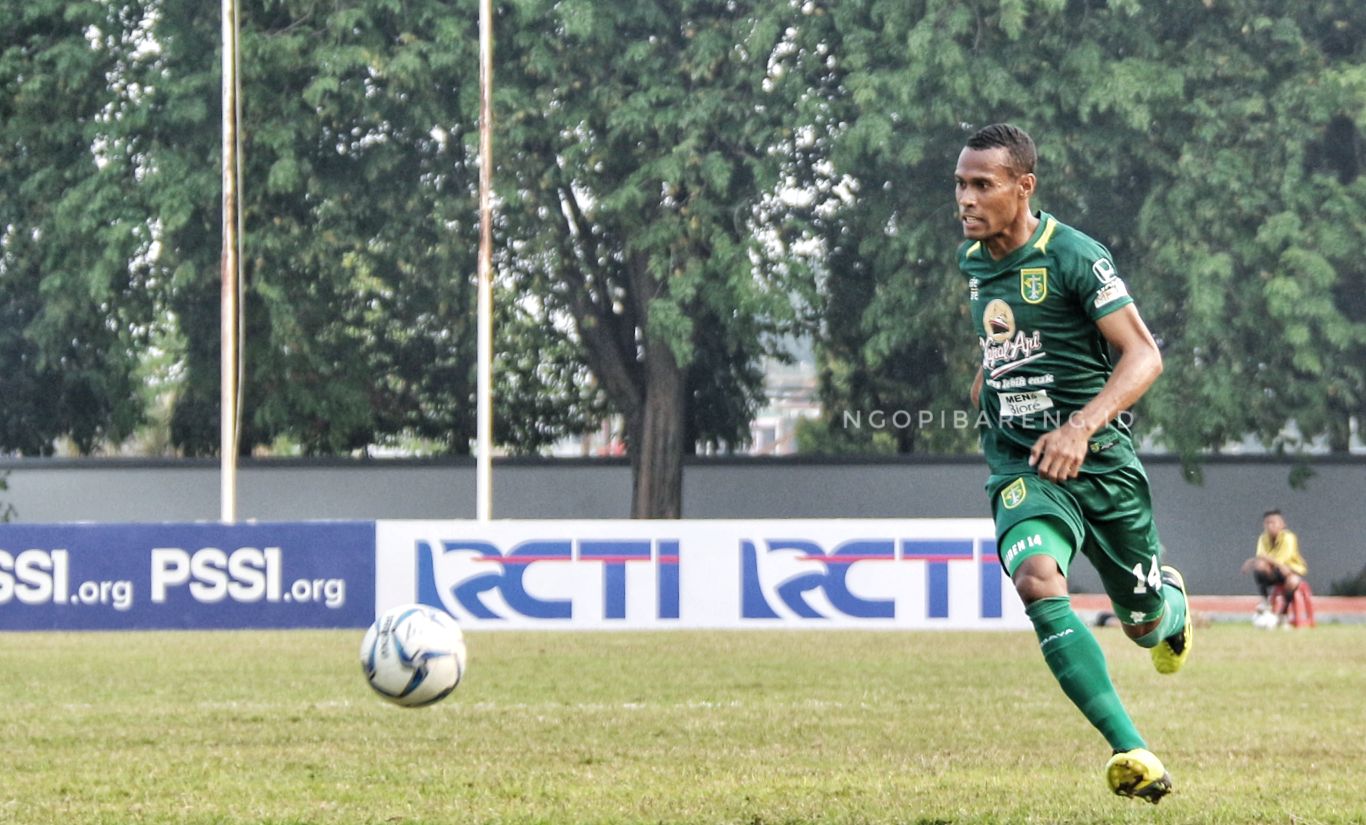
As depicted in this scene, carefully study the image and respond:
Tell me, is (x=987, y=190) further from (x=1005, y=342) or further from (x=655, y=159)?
(x=655, y=159)

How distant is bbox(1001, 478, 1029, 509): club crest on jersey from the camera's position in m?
6.09

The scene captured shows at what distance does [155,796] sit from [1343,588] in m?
24.4

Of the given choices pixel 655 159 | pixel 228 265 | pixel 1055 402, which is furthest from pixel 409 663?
pixel 655 159

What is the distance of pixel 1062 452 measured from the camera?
5.85m

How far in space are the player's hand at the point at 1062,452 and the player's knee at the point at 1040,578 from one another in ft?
0.87

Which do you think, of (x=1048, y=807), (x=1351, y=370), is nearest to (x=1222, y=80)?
(x=1351, y=370)

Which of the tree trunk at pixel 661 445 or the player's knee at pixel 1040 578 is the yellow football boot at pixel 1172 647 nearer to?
the player's knee at pixel 1040 578

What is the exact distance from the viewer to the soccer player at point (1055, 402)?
5.88 metres

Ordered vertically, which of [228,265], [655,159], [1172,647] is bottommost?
[1172,647]

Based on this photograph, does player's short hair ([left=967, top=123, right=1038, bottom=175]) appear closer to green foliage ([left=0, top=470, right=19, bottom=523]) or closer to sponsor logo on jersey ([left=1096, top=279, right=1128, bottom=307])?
sponsor logo on jersey ([left=1096, top=279, right=1128, bottom=307])

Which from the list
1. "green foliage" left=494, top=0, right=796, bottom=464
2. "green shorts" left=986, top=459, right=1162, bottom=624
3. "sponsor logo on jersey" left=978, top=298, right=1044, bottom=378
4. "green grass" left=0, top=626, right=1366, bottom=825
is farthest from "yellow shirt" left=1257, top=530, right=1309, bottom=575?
"sponsor logo on jersey" left=978, top=298, right=1044, bottom=378

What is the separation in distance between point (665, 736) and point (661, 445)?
18.1 m

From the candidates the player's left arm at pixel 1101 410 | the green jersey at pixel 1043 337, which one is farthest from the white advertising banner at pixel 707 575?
the player's left arm at pixel 1101 410

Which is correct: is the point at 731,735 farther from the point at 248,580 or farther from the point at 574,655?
the point at 248,580
